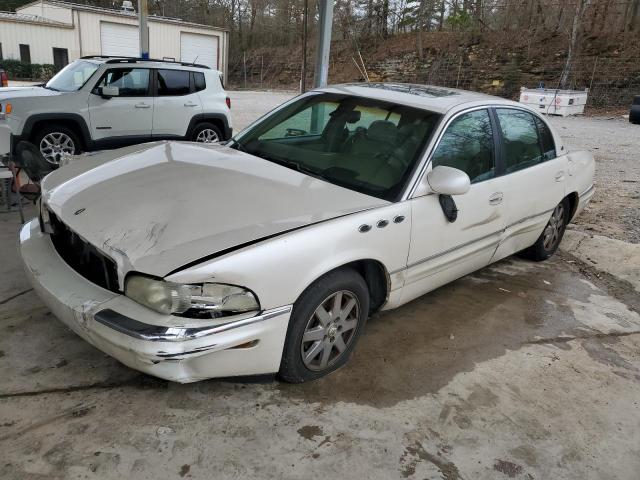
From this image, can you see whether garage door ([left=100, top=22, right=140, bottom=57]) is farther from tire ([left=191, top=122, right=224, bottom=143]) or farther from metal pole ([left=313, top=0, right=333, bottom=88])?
metal pole ([left=313, top=0, right=333, bottom=88])

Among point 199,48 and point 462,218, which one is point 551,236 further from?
point 199,48

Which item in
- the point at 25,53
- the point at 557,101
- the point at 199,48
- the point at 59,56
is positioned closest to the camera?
the point at 557,101

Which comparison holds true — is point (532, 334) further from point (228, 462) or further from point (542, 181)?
point (228, 462)

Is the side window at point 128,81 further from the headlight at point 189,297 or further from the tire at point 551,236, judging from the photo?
the headlight at point 189,297

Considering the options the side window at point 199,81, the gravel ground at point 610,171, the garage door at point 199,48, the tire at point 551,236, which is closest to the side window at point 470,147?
the tire at point 551,236

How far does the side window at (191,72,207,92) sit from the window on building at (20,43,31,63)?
2521cm

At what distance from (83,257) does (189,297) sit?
79 centimetres

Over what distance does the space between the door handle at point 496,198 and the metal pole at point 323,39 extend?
348 cm

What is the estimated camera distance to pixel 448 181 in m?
3.02

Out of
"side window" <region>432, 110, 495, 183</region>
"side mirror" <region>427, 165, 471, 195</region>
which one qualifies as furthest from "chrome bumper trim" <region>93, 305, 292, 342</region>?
"side window" <region>432, 110, 495, 183</region>

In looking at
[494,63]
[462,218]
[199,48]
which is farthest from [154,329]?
[199,48]

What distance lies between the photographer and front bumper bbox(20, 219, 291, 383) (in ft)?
7.29

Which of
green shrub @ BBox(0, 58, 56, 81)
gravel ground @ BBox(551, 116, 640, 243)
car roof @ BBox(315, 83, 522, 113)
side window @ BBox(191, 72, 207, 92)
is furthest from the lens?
green shrub @ BBox(0, 58, 56, 81)

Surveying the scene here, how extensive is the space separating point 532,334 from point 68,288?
2985mm
